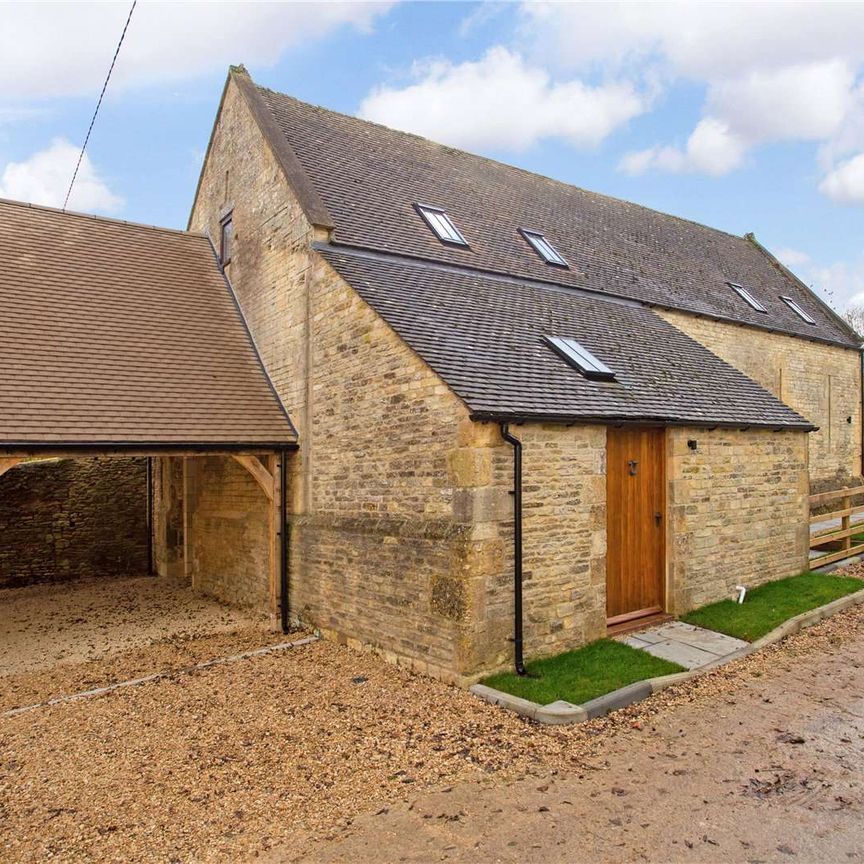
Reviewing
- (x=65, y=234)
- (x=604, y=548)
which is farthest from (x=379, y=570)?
(x=65, y=234)

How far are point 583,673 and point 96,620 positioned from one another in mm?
8072

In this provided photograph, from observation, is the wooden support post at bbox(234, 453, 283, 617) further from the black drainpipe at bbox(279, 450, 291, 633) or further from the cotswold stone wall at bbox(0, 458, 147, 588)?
the cotswold stone wall at bbox(0, 458, 147, 588)

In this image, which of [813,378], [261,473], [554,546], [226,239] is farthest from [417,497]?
[813,378]

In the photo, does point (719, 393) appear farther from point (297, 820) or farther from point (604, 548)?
point (297, 820)

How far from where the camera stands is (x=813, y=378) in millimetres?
18578

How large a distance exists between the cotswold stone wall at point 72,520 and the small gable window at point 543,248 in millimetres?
10254

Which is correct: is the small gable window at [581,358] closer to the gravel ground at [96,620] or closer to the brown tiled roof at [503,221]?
the brown tiled roof at [503,221]

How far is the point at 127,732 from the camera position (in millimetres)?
6336

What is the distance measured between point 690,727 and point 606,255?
449 inches

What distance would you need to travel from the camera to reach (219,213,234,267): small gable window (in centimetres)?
1250

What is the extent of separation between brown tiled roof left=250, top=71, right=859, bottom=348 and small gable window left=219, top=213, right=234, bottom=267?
1.91 meters

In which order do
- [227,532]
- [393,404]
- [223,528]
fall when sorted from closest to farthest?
[393,404] < [227,532] < [223,528]

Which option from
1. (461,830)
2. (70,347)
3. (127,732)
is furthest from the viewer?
(70,347)

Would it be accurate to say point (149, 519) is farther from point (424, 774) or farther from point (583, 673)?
point (424, 774)
